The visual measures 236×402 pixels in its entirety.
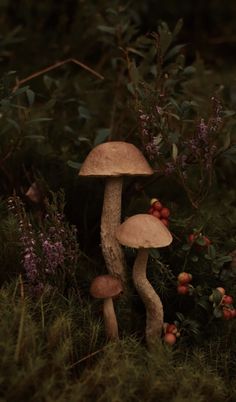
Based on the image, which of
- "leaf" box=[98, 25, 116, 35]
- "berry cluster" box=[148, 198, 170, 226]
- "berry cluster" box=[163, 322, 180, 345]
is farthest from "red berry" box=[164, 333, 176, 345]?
"leaf" box=[98, 25, 116, 35]

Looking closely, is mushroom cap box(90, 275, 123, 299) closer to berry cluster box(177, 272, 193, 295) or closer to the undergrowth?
the undergrowth

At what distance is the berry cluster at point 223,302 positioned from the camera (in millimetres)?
1646

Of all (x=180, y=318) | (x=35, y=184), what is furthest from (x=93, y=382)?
(x=35, y=184)

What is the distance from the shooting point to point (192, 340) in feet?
5.78

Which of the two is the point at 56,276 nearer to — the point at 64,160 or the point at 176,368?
the point at 176,368

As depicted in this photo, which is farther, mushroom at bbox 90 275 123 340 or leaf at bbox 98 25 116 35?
leaf at bbox 98 25 116 35

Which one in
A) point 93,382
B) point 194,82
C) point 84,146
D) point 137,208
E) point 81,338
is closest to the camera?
point 93,382

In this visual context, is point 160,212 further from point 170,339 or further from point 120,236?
point 170,339

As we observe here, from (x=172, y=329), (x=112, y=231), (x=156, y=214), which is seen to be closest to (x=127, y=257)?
(x=112, y=231)

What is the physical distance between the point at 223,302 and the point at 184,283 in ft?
0.48

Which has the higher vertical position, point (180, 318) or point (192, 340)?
point (180, 318)

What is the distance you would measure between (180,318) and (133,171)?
0.53 m

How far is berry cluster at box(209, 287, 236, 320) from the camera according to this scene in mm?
1646

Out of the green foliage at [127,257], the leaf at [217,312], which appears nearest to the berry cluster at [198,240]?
the green foliage at [127,257]
